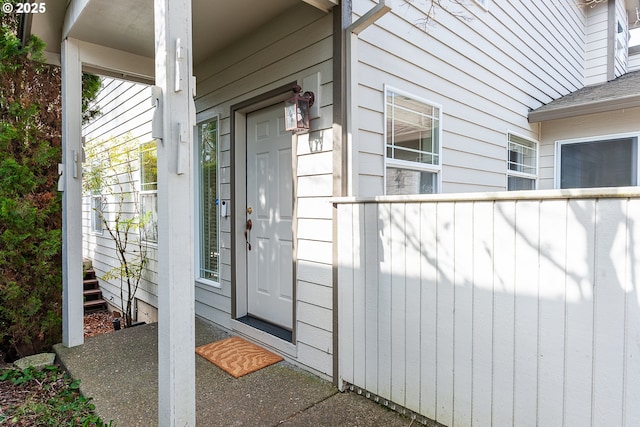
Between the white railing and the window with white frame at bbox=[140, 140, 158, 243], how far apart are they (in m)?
3.33

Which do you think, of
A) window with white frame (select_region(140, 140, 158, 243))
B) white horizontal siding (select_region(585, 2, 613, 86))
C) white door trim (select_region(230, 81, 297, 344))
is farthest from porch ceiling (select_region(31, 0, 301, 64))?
white horizontal siding (select_region(585, 2, 613, 86))

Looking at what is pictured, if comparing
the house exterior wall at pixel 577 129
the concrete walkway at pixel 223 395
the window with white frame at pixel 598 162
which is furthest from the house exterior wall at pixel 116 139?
the window with white frame at pixel 598 162

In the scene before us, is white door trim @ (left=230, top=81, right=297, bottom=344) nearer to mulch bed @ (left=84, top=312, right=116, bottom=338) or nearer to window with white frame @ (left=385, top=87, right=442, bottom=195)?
window with white frame @ (left=385, top=87, right=442, bottom=195)

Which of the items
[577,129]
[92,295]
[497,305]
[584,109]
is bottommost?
[92,295]

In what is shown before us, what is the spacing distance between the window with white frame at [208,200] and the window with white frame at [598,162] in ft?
16.1

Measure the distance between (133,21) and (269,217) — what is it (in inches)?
75.5

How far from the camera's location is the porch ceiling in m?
2.68

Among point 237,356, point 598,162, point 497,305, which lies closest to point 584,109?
point 598,162

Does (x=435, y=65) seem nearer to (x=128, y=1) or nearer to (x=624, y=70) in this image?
(x=128, y=1)

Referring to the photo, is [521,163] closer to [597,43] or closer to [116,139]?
[597,43]

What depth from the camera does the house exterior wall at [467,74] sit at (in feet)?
9.29

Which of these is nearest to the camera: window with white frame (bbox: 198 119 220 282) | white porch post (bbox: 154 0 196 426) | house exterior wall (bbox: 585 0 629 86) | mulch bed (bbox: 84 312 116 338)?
white porch post (bbox: 154 0 196 426)

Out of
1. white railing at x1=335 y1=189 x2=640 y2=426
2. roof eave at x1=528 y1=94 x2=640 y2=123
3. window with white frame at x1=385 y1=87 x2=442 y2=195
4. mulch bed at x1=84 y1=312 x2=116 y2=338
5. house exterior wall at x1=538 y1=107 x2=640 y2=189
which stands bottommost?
mulch bed at x1=84 y1=312 x2=116 y2=338

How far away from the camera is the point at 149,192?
4906mm
